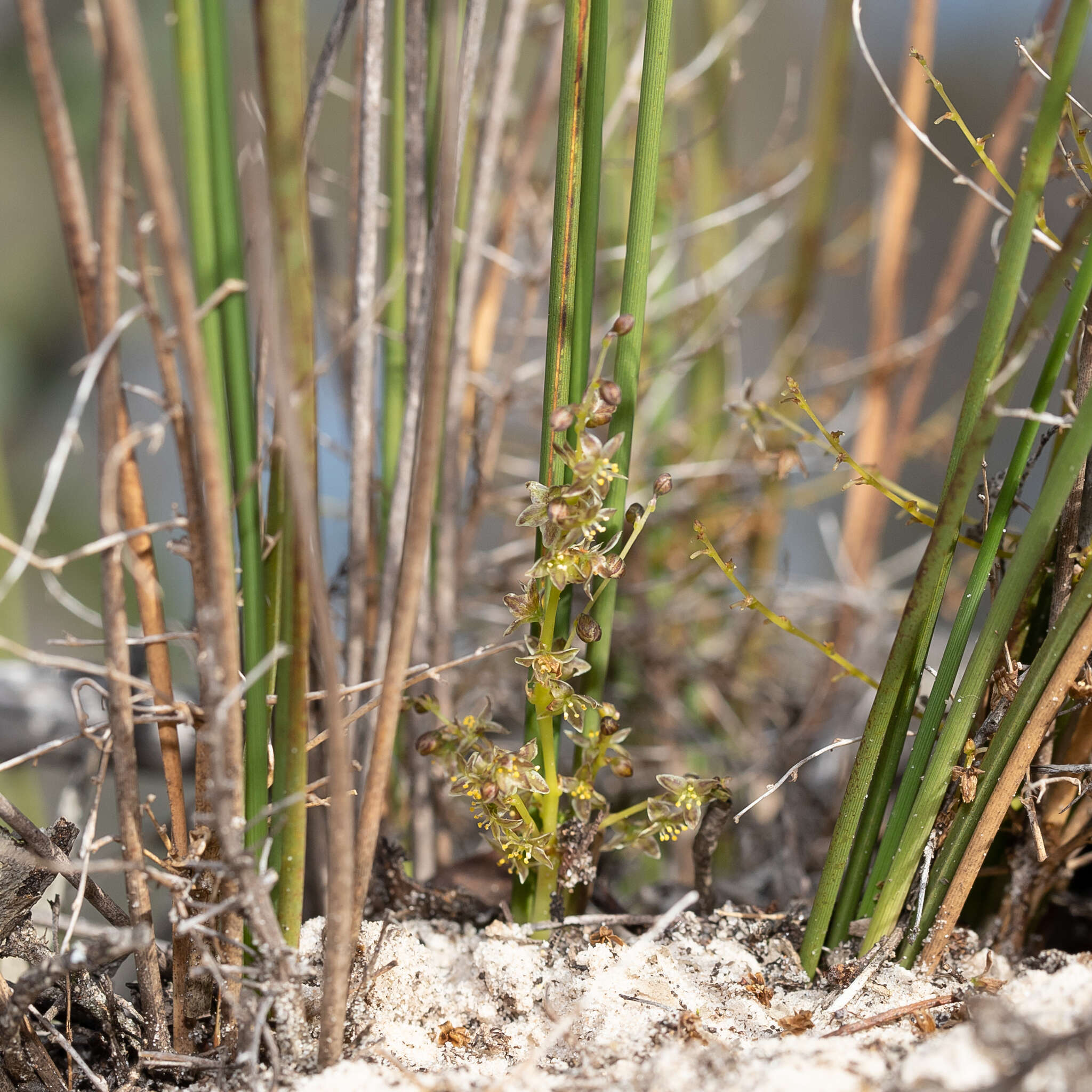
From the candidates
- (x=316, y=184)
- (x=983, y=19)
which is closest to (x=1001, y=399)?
(x=316, y=184)

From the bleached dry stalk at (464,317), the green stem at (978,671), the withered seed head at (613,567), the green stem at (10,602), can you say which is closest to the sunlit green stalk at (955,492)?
the green stem at (978,671)

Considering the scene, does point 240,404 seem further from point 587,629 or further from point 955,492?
point 955,492

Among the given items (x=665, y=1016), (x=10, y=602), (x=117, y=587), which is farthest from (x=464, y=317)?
(x=10, y=602)

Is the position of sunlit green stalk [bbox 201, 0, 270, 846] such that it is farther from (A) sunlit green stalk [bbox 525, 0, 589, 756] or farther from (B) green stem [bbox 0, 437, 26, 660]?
(B) green stem [bbox 0, 437, 26, 660]

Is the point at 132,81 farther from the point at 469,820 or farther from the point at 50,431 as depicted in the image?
the point at 50,431

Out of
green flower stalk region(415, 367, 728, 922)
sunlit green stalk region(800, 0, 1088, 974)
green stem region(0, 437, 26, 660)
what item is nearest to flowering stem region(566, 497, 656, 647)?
green flower stalk region(415, 367, 728, 922)
